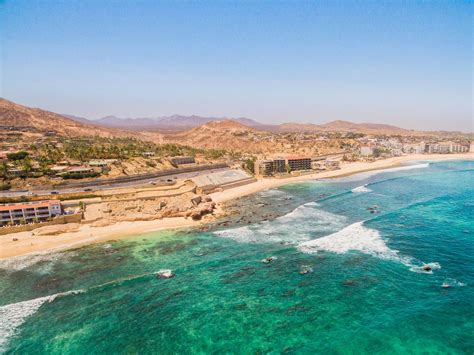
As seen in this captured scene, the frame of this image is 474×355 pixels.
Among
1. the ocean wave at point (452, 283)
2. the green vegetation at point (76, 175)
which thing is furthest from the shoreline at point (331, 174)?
the ocean wave at point (452, 283)

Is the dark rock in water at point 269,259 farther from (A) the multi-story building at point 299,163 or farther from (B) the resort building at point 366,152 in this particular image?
(B) the resort building at point 366,152

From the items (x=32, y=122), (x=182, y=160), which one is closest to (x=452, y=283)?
(x=182, y=160)

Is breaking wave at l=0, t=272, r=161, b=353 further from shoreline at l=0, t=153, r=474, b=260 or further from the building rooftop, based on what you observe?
the building rooftop

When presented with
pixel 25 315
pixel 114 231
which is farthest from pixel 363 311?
pixel 114 231

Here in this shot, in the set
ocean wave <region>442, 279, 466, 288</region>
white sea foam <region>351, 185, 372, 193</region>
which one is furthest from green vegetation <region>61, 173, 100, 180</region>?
ocean wave <region>442, 279, 466, 288</region>

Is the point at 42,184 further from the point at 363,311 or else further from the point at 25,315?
the point at 363,311

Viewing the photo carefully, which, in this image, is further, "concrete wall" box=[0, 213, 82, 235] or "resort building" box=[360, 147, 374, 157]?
"resort building" box=[360, 147, 374, 157]
